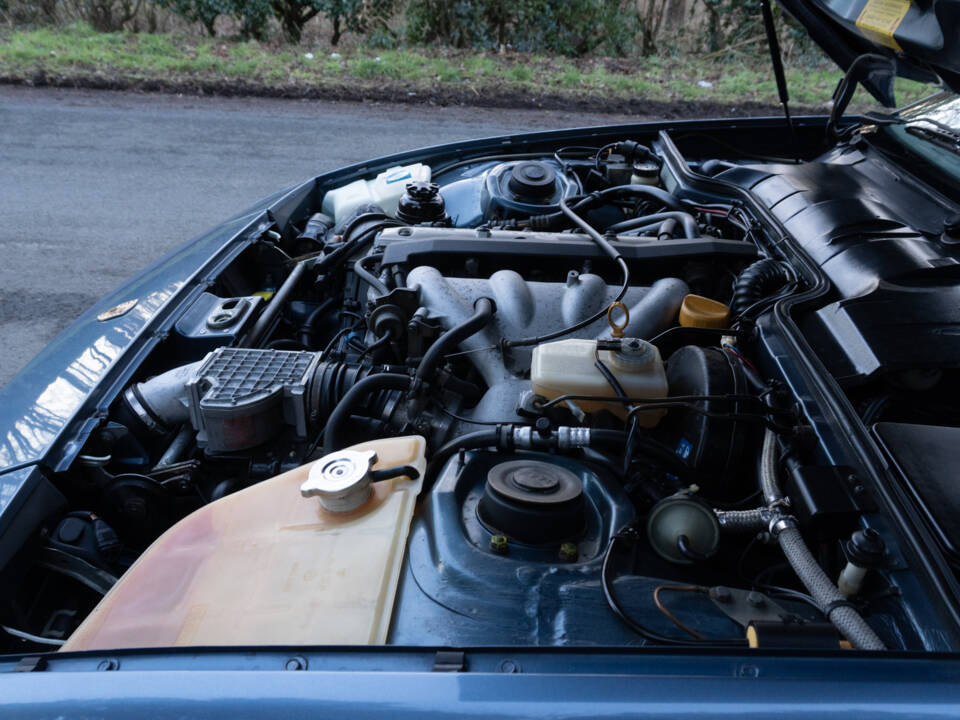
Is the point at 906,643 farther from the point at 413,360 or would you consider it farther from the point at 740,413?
the point at 413,360

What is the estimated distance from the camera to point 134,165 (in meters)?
5.84

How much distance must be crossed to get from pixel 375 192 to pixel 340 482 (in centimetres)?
207

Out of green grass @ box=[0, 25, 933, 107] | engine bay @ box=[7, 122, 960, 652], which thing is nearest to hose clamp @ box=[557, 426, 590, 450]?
engine bay @ box=[7, 122, 960, 652]

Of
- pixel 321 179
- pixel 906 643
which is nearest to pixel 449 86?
pixel 321 179

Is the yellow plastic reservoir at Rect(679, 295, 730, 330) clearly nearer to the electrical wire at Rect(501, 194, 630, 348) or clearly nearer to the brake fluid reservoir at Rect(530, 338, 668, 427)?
the electrical wire at Rect(501, 194, 630, 348)

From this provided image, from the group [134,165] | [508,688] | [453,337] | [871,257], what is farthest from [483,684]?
[134,165]

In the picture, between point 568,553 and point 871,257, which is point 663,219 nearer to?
point 871,257

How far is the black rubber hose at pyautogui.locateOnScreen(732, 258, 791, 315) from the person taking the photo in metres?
2.00

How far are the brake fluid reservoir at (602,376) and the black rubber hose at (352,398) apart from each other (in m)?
0.36

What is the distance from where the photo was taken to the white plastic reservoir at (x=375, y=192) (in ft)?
10.4

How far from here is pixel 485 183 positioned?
3041 millimetres

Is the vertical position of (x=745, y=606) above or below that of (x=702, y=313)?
below

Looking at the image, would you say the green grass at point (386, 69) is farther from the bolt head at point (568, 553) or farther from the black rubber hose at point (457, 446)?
the bolt head at point (568, 553)

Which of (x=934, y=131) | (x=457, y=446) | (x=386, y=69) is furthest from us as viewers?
(x=386, y=69)
